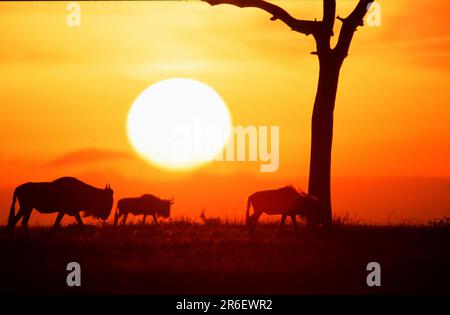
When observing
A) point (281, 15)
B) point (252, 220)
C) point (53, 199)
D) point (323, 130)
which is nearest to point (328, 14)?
point (281, 15)

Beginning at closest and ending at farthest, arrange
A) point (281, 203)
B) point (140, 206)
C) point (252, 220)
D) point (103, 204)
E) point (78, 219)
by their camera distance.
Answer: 1. point (281, 203)
2. point (252, 220)
3. point (78, 219)
4. point (103, 204)
5. point (140, 206)

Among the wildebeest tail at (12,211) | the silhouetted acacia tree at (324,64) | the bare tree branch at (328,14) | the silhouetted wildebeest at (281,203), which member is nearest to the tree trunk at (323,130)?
the silhouetted acacia tree at (324,64)

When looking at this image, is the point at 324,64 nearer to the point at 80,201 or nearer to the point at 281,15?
the point at 281,15

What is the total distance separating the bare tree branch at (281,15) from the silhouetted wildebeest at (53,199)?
7.19 meters

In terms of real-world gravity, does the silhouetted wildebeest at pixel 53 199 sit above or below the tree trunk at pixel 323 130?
below

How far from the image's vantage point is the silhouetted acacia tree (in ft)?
92.4

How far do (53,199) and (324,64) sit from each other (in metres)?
8.90

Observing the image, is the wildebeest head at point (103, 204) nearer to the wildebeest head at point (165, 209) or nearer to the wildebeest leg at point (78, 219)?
the wildebeest leg at point (78, 219)

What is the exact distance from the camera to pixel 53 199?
25.9 m

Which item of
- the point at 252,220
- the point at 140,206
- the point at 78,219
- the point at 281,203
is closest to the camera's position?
the point at 281,203

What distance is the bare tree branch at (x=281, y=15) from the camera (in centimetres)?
2811

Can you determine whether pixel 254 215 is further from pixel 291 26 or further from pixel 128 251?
pixel 291 26

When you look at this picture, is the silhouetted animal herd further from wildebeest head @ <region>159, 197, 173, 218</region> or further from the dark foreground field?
wildebeest head @ <region>159, 197, 173, 218</region>
